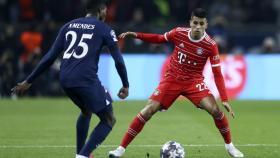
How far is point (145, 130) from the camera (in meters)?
15.0

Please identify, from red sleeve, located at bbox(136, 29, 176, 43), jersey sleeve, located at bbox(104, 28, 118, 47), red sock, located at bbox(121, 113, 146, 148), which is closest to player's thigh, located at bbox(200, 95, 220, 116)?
red sock, located at bbox(121, 113, 146, 148)

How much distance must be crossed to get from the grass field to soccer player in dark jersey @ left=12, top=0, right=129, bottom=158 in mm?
1546

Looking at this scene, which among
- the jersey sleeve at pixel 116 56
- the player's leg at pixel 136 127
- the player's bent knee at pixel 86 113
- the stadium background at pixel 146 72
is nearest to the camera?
the jersey sleeve at pixel 116 56

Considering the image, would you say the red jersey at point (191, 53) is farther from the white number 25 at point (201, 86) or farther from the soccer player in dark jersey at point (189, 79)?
the white number 25 at point (201, 86)

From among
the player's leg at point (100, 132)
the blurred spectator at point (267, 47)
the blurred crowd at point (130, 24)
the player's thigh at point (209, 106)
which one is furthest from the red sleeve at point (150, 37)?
the blurred spectator at point (267, 47)

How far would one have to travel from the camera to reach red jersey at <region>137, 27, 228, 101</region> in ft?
37.4

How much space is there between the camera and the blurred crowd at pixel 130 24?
2302 centimetres

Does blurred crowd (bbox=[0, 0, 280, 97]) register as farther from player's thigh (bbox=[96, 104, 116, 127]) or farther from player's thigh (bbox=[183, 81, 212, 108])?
player's thigh (bbox=[96, 104, 116, 127])

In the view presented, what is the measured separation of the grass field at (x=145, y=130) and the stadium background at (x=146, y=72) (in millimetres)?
18

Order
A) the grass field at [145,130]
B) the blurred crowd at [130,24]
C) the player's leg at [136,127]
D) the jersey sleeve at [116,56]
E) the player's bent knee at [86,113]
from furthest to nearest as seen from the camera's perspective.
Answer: the blurred crowd at [130,24]
the grass field at [145,130]
the player's leg at [136,127]
the player's bent knee at [86,113]
the jersey sleeve at [116,56]

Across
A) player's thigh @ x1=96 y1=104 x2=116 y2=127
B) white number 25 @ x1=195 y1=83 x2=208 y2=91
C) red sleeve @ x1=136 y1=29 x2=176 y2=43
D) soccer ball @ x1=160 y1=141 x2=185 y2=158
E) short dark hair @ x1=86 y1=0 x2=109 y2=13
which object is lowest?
soccer ball @ x1=160 y1=141 x2=185 y2=158

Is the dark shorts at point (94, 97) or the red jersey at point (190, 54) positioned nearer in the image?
the dark shorts at point (94, 97)

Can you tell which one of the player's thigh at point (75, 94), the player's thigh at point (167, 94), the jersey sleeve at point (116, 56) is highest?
the jersey sleeve at point (116, 56)

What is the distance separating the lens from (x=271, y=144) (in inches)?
501
